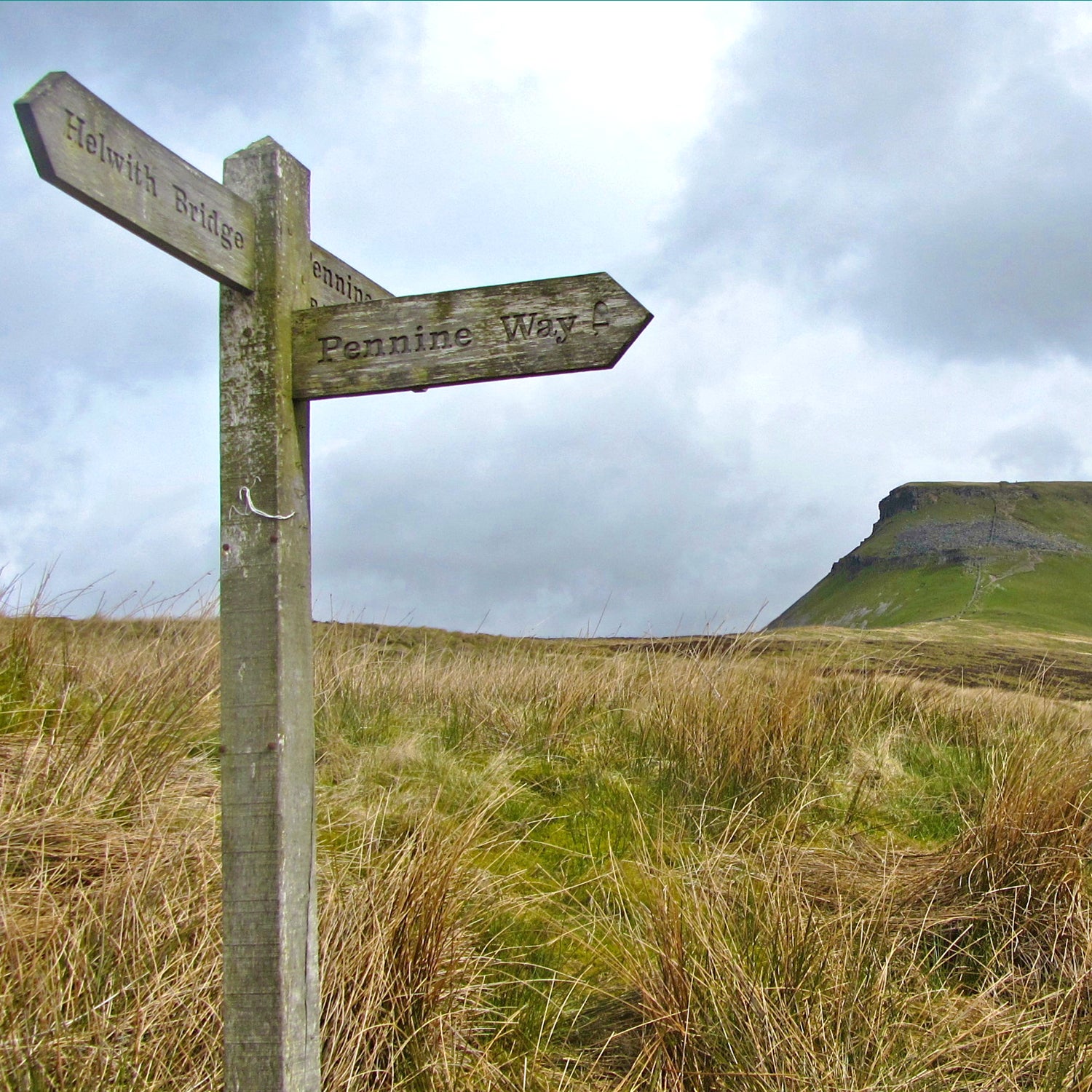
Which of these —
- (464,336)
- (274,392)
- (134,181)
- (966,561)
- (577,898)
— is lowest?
(577,898)

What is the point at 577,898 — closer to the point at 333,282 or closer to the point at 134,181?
the point at 333,282

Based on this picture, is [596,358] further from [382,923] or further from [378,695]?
[378,695]

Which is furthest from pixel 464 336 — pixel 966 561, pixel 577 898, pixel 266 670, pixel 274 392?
Answer: pixel 966 561

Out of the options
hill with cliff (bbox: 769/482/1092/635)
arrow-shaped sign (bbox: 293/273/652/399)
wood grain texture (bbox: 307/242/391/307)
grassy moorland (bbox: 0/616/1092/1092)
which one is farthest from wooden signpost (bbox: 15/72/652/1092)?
hill with cliff (bbox: 769/482/1092/635)

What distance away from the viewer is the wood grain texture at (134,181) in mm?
2102

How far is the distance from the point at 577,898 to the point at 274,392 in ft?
7.62

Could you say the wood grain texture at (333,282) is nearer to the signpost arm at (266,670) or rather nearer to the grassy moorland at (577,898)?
the signpost arm at (266,670)

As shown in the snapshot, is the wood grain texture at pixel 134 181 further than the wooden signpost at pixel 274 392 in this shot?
No

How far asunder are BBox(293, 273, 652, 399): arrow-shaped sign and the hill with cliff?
10319 cm

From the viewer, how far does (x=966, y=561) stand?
410 ft

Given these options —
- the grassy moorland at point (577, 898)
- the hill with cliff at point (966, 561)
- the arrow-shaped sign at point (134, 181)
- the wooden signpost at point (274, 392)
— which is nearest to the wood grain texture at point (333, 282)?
the wooden signpost at point (274, 392)

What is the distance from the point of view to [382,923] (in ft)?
10.4

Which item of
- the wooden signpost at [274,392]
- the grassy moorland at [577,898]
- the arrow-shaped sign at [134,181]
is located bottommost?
the grassy moorland at [577,898]

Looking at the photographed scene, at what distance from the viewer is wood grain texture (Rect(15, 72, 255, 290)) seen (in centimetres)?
210
